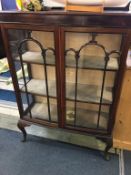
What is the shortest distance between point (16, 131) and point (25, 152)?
314 mm

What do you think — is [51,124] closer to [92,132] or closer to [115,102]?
[92,132]

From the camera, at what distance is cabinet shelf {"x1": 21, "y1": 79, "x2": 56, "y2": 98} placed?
4.72 feet

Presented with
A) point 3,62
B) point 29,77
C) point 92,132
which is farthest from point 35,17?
point 3,62

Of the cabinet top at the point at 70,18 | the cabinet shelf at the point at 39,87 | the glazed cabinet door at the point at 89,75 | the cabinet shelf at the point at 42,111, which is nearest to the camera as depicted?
the cabinet top at the point at 70,18

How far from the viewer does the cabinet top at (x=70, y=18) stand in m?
0.96

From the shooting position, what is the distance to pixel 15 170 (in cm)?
153

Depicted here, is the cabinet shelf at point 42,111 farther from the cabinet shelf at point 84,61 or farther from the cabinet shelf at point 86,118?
the cabinet shelf at point 84,61

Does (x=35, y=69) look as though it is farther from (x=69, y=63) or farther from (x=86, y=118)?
(x=86, y=118)

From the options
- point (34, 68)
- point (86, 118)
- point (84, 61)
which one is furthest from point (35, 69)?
point (86, 118)

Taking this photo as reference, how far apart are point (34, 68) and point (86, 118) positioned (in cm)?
64

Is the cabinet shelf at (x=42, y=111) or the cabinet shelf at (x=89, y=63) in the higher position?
the cabinet shelf at (x=89, y=63)

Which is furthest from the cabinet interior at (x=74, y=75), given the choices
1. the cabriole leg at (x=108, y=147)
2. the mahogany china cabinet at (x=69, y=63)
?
the cabriole leg at (x=108, y=147)

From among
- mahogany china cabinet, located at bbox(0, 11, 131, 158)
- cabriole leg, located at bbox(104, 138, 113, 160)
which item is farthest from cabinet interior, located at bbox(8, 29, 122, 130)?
cabriole leg, located at bbox(104, 138, 113, 160)

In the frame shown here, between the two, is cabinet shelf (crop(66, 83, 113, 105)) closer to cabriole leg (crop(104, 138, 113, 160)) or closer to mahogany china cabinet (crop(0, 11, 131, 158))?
mahogany china cabinet (crop(0, 11, 131, 158))
